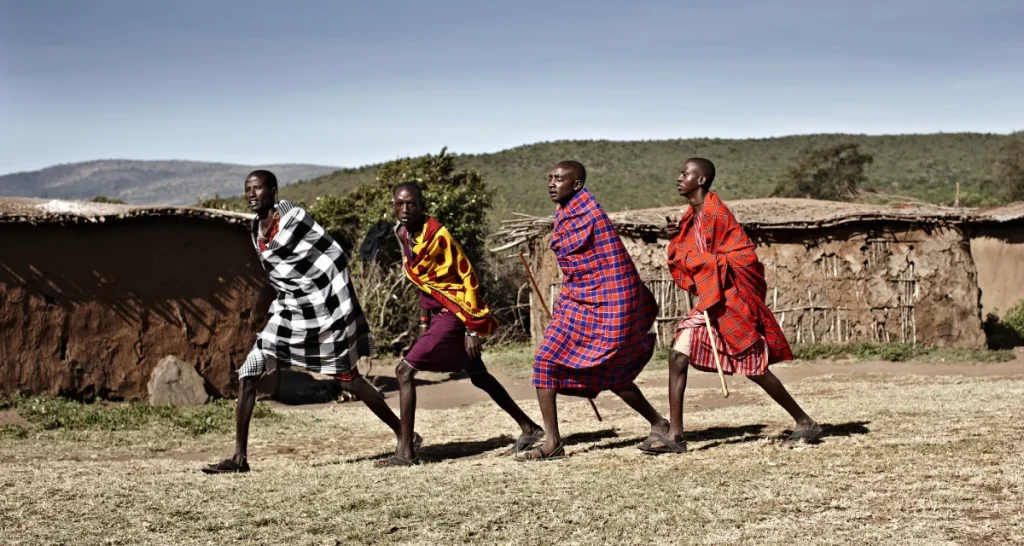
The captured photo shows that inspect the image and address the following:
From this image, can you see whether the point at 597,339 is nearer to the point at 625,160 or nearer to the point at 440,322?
the point at 440,322

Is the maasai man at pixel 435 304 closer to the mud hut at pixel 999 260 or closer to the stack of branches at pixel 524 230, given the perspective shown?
the stack of branches at pixel 524 230

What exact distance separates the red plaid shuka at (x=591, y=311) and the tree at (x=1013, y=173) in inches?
1187

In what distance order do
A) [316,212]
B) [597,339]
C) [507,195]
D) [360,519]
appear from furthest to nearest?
[507,195], [316,212], [597,339], [360,519]

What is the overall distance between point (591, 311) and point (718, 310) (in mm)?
795

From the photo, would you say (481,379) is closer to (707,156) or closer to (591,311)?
(591,311)

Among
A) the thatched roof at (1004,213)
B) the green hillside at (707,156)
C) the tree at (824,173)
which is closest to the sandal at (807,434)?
the thatched roof at (1004,213)

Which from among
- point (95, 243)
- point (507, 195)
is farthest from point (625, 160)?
point (95, 243)

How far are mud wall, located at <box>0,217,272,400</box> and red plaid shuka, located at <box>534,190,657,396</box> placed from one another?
5354mm

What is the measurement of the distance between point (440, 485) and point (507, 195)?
41.6m

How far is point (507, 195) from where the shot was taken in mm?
47562

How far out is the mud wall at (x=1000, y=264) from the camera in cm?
1719

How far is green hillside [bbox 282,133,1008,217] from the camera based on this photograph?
46.8 metres

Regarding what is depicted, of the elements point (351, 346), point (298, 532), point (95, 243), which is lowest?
point (298, 532)

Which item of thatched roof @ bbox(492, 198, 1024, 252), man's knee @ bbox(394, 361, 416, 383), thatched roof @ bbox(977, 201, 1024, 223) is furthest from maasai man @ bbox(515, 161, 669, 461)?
A: thatched roof @ bbox(977, 201, 1024, 223)
